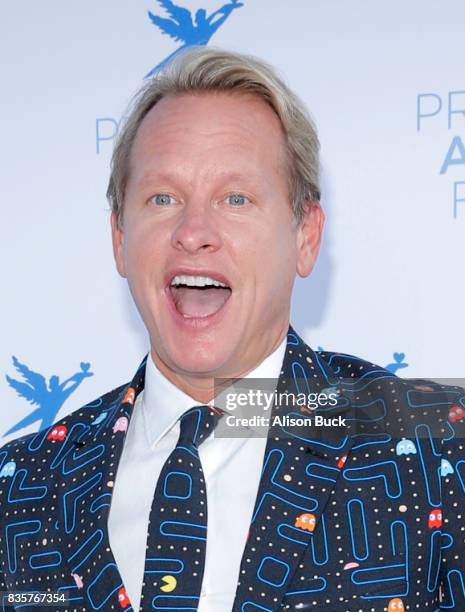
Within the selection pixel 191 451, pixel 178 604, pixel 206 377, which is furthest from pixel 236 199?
pixel 178 604

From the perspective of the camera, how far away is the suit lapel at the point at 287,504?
4.52ft

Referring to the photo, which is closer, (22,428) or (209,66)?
(209,66)

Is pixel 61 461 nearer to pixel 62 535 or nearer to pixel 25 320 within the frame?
pixel 62 535

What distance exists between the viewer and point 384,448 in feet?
4.91

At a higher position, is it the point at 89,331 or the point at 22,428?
the point at 89,331

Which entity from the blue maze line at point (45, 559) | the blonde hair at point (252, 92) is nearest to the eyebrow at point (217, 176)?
the blonde hair at point (252, 92)

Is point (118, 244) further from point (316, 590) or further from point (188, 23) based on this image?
point (316, 590)

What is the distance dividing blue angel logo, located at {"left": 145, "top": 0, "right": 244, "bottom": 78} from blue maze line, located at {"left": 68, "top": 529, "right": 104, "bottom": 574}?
95cm

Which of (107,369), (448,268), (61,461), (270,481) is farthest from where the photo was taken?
(107,369)

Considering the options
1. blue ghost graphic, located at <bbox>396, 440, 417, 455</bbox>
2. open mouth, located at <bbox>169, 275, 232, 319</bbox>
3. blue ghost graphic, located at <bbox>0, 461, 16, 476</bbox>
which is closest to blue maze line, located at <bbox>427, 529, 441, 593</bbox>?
blue ghost graphic, located at <bbox>396, 440, 417, 455</bbox>

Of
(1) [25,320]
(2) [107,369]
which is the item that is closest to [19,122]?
(1) [25,320]

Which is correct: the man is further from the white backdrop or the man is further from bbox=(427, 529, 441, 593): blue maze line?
the white backdrop

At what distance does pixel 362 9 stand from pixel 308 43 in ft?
0.37

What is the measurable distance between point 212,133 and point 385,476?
57 cm
